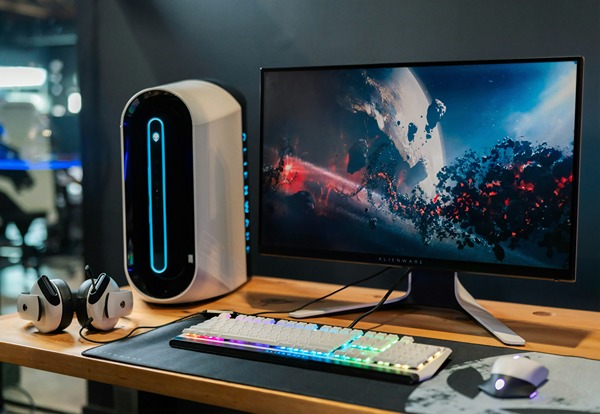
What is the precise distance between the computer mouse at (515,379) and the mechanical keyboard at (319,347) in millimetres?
99

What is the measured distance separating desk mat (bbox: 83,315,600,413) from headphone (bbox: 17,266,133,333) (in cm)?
8

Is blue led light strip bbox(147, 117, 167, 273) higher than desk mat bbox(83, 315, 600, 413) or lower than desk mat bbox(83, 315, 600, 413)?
higher

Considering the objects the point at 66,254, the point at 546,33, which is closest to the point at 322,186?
the point at 546,33

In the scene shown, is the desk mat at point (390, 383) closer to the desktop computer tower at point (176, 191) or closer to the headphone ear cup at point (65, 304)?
the headphone ear cup at point (65, 304)

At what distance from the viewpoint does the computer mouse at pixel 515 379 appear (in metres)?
0.96

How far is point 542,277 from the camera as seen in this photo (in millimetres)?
1241

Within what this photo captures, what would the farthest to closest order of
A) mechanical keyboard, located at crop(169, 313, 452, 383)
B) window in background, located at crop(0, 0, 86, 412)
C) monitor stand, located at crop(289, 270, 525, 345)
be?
window in background, located at crop(0, 0, 86, 412)
monitor stand, located at crop(289, 270, 525, 345)
mechanical keyboard, located at crop(169, 313, 452, 383)

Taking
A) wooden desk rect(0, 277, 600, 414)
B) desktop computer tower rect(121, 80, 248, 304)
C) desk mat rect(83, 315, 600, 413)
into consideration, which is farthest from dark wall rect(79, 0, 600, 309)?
desk mat rect(83, 315, 600, 413)

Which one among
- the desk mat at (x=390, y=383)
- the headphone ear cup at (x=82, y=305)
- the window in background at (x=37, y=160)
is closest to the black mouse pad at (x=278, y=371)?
the desk mat at (x=390, y=383)

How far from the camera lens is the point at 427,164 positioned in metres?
1.33

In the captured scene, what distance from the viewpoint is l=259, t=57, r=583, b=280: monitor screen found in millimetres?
1230

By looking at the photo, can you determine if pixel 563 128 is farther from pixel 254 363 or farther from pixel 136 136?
pixel 136 136

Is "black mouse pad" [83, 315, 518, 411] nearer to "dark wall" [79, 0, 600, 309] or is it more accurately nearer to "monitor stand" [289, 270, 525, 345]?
"monitor stand" [289, 270, 525, 345]

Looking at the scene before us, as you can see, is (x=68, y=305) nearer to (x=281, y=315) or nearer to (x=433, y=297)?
(x=281, y=315)
